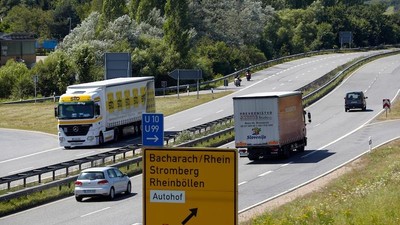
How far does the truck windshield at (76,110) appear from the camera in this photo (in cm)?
4953

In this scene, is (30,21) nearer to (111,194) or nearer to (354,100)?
(354,100)

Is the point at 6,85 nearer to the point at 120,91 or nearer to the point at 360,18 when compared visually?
the point at 120,91

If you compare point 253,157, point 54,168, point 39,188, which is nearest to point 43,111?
point 253,157

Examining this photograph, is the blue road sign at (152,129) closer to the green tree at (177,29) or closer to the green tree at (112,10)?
the green tree at (177,29)

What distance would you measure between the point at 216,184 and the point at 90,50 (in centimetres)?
8062

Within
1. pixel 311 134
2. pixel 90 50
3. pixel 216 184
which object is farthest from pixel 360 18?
pixel 216 184

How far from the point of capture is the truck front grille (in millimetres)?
49656

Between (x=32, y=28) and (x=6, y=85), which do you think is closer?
(x=6, y=85)

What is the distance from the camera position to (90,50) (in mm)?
88875

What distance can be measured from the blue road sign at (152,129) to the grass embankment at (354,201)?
→ 2.35m

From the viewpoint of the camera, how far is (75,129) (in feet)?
163

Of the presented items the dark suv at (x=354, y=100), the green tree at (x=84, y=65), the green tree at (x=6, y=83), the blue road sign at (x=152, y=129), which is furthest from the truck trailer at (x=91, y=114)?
the green tree at (x=6, y=83)

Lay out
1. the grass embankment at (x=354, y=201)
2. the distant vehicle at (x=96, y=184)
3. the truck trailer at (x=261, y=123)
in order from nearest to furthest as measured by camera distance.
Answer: the grass embankment at (x=354, y=201) → the distant vehicle at (x=96, y=184) → the truck trailer at (x=261, y=123)

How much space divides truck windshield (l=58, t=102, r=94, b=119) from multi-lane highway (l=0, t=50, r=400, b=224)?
2223mm
